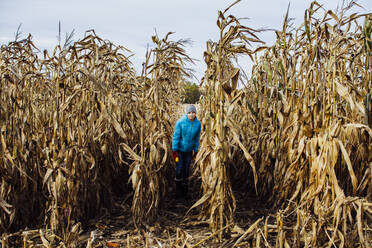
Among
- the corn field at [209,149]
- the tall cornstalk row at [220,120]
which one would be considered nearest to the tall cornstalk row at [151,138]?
the corn field at [209,149]

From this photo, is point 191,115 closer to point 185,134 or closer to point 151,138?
point 185,134

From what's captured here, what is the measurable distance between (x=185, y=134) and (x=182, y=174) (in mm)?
572

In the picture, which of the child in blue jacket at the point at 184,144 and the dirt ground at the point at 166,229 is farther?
the child in blue jacket at the point at 184,144

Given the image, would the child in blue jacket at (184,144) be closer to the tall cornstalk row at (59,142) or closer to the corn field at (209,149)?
the corn field at (209,149)

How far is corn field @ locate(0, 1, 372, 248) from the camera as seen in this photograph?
2838mm

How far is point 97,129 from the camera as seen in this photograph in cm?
342

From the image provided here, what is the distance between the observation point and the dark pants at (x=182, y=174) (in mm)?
4391

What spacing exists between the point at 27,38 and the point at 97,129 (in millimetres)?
1633

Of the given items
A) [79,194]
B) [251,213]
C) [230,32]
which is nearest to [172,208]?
[251,213]

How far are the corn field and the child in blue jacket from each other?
505 millimetres

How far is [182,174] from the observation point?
444 cm

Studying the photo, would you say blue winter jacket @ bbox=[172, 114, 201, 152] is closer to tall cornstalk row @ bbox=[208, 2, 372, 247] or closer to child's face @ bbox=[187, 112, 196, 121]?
child's face @ bbox=[187, 112, 196, 121]

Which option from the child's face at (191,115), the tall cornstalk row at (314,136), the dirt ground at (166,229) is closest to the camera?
the tall cornstalk row at (314,136)

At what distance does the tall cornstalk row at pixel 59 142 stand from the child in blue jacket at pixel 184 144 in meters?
0.95
